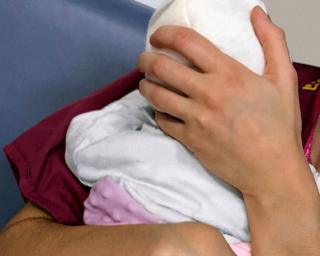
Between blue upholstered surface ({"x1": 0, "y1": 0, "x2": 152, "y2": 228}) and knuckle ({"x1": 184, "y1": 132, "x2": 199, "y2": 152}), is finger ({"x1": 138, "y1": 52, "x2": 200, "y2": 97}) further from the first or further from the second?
blue upholstered surface ({"x1": 0, "y1": 0, "x2": 152, "y2": 228})

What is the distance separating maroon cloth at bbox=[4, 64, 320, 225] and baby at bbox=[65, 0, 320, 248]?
0.05 meters

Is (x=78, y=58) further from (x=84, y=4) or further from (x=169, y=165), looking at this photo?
(x=169, y=165)

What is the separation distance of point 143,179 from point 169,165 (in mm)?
32

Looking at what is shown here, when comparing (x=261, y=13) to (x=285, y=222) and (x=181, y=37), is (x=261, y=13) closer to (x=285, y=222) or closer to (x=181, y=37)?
(x=181, y=37)

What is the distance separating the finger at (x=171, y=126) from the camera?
56 cm

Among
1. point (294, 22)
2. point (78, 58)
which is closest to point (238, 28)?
point (78, 58)

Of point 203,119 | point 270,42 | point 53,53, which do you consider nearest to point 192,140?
point 203,119

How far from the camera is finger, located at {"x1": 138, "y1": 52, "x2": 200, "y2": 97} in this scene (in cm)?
53

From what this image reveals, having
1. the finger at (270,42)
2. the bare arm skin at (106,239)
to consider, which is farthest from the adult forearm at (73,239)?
the finger at (270,42)

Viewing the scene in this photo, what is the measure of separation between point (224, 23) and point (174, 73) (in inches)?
2.7

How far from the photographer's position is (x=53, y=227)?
0.60 m

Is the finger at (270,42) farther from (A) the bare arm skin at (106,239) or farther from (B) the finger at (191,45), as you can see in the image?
(A) the bare arm skin at (106,239)

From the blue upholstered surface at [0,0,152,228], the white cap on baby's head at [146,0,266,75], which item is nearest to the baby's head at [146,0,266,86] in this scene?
the white cap on baby's head at [146,0,266,75]

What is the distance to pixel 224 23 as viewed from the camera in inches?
20.2
